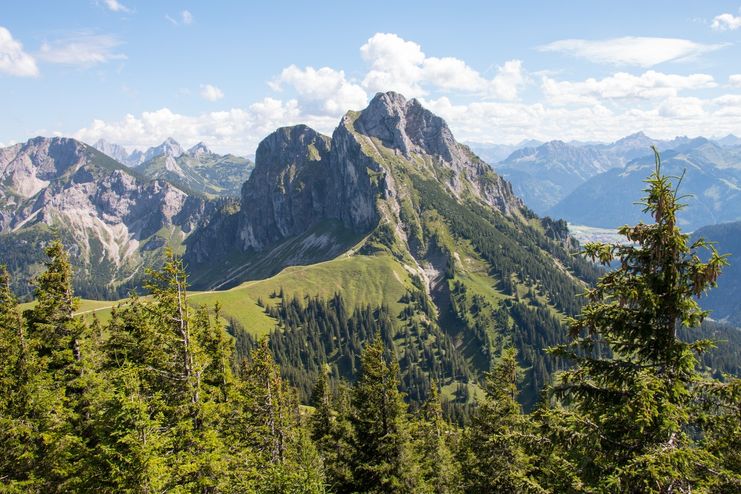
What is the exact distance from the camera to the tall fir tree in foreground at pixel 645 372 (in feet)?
41.5

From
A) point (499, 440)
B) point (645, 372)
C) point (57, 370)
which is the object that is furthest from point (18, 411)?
point (645, 372)

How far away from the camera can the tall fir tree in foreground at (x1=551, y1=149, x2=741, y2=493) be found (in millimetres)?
12648

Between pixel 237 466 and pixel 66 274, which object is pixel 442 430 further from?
pixel 66 274

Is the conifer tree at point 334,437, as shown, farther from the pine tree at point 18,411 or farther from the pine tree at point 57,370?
the pine tree at point 18,411

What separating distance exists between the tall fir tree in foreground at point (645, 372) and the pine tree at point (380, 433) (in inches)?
693

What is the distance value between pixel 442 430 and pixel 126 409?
5798cm

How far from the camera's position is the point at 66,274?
3014 cm

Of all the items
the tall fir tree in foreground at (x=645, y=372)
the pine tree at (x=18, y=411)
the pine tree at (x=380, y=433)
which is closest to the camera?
the tall fir tree in foreground at (x=645, y=372)

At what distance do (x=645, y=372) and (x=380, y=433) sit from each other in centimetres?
2124

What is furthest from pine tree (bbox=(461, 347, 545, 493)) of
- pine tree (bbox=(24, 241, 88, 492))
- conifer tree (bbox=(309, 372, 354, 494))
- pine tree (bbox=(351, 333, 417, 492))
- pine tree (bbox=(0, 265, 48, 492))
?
pine tree (bbox=(0, 265, 48, 492))

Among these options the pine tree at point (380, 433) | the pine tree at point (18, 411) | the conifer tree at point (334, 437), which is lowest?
the conifer tree at point (334, 437)

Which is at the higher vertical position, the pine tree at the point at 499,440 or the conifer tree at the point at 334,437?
the pine tree at the point at 499,440

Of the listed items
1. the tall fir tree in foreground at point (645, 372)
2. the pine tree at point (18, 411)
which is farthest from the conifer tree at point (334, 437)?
the tall fir tree in foreground at point (645, 372)

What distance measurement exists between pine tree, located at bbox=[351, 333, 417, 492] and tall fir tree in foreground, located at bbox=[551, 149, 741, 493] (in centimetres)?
1759
